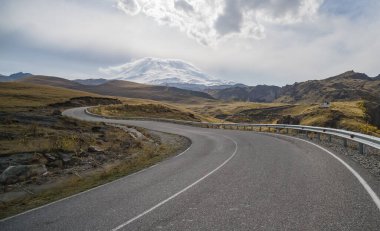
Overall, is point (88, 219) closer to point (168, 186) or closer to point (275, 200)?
point (168, 186)

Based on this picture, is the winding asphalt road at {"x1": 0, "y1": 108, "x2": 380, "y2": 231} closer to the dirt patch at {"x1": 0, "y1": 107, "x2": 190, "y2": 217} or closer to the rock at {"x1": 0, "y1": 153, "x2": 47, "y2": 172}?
the dirt patch at {"x1": 0, "y1": 107, "x2": 190, "y2": 217}

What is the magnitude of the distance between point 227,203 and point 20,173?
378 inches

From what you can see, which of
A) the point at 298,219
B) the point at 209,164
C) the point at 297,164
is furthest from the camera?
the point at 209,164

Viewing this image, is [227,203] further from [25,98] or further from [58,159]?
[25,98]

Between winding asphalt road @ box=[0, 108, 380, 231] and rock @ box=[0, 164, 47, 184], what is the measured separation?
4.14 m

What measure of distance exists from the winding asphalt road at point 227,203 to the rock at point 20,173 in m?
4.14

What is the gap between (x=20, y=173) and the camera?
13.9 m

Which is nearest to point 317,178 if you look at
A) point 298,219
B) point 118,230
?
point 298,219

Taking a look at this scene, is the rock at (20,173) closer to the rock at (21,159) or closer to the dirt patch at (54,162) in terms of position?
the dirt patch at (54,162)

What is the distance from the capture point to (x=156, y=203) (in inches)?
335

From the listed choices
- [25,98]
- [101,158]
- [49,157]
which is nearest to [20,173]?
[49,157]

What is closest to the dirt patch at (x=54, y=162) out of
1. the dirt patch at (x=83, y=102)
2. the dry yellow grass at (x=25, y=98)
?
the dry yellow grass at (x=25, y=98)

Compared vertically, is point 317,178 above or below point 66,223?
above

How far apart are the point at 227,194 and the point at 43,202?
559 centimetres
